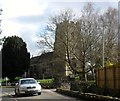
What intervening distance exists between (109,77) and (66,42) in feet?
112

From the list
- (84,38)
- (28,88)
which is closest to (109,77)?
(28,88)

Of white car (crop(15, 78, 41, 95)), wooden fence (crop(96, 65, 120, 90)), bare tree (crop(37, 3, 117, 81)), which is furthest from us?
bare tree (crop(37, 3, 117, 81))

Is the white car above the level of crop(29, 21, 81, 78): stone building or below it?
below

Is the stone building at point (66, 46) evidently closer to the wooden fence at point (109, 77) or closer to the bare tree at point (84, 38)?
the bare tree at point (84, 38)

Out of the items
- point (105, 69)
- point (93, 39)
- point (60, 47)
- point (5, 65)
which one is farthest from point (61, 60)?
point (105, 69)

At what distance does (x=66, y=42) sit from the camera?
6341 centimetres

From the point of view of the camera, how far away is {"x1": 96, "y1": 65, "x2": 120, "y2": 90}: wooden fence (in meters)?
27.1

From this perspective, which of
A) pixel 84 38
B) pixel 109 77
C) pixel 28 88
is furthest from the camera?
pixel 84 38

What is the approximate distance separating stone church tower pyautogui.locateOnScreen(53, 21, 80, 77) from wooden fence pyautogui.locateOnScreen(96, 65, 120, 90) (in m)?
28.7

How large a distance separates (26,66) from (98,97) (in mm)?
69529

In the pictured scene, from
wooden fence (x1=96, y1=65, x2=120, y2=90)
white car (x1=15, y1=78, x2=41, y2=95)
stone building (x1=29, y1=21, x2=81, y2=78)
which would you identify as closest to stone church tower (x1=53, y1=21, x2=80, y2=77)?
stone building (x1=29, y1=21, x2=81, y2=78)

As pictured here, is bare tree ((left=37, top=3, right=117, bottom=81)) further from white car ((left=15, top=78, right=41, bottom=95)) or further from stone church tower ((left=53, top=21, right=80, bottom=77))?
white car ((left=15, top=78, right=41, bottom=95))

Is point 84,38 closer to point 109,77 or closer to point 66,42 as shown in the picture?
point 66,42

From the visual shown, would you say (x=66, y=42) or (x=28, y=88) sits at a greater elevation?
(x=66, y=42)
